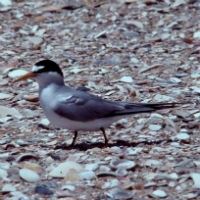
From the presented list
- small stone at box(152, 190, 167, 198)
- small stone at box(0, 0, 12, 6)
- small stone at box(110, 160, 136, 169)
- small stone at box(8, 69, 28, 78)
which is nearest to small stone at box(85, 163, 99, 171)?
small stone at box(110, 160, 136, 169)

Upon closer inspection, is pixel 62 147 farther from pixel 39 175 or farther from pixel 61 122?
pixel 39 175

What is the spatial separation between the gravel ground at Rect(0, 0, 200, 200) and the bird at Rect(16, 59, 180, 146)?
20cm

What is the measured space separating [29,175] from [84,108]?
0.87 meters

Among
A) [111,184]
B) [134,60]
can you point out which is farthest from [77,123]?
[134,60]

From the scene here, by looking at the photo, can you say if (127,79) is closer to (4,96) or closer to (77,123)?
(4,96)

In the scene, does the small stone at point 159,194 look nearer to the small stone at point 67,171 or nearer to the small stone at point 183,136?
the small stone at point 67,171

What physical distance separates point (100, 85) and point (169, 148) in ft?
6.31

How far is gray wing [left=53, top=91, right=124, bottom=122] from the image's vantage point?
5.99 metres

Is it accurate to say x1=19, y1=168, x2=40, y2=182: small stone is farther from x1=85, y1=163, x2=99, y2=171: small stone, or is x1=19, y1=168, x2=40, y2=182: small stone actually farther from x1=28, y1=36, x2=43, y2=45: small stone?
x1=28, y1=36, x2=43, y2=45: small stone

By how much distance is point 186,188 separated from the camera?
17.1 ft

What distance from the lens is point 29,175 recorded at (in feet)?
17.6

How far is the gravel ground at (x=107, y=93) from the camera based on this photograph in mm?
5320

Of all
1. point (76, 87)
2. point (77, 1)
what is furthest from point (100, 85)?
point (77, 1)

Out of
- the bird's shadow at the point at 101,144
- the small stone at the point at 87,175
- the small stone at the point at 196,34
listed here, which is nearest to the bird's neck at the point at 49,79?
the bird's shadow at the point at 101,144
